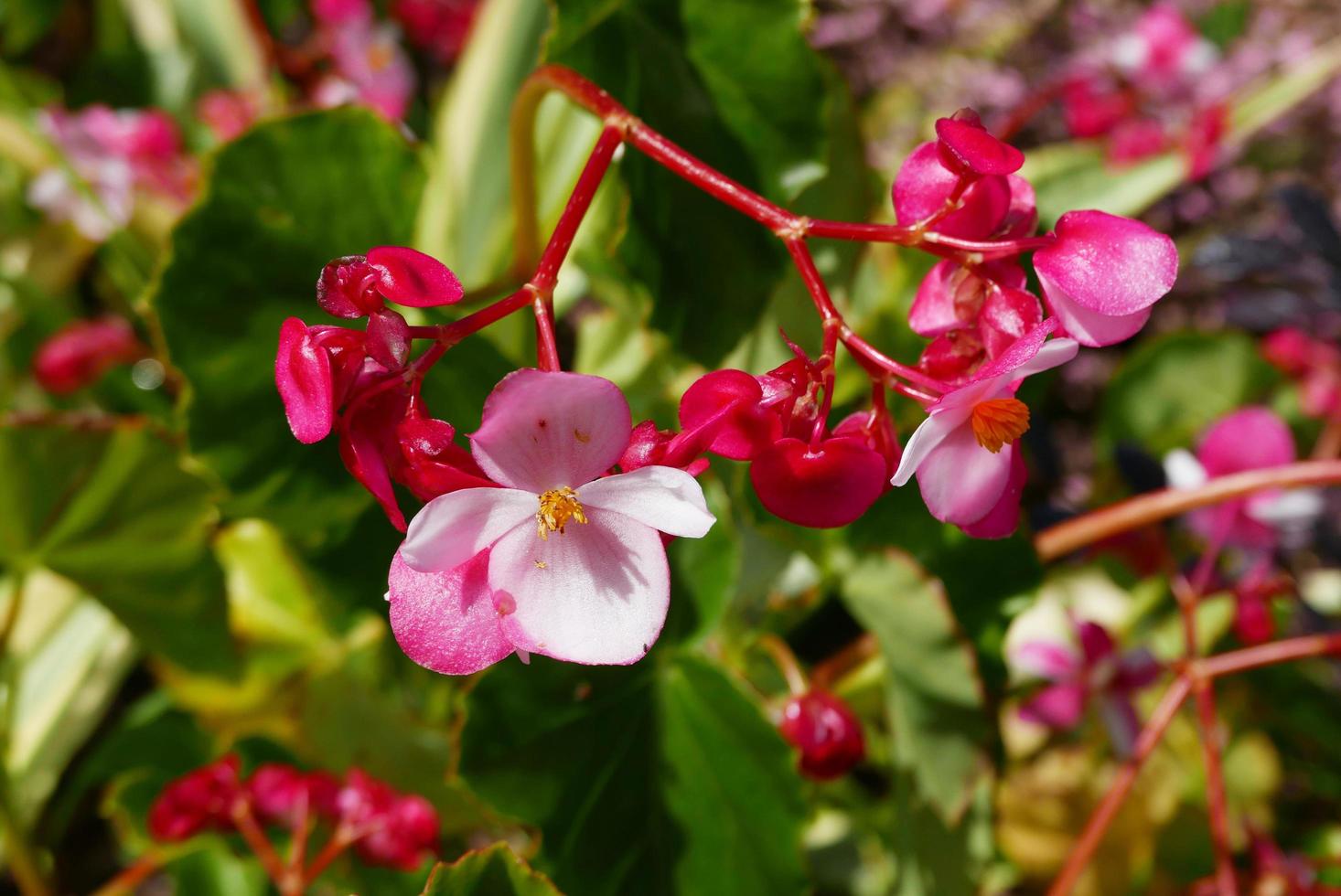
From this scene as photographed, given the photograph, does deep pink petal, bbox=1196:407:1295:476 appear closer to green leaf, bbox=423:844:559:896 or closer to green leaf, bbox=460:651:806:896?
green leaf, bbox=460:651:806:896

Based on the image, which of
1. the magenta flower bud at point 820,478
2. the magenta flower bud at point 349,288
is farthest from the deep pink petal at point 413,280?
the magenta flower bud at point 820,478

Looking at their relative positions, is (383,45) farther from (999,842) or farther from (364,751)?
(999,842)

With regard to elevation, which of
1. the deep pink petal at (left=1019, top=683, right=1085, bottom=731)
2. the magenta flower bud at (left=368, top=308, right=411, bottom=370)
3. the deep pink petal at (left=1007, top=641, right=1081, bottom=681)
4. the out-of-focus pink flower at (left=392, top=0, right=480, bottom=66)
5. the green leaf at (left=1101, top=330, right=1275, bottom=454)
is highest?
A: the magenta flower bud at (left=368, top=308, right=411, bottom=370)

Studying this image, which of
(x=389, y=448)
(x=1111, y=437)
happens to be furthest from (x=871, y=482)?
(x=1111, y=437)

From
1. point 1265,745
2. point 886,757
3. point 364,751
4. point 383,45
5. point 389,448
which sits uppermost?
point 389,448

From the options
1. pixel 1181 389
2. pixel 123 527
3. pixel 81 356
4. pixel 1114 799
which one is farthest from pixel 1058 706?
pixel 81 356

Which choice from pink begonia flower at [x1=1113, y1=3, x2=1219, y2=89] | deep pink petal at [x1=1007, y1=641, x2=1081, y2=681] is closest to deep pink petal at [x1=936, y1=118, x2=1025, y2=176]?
deep pink petal at [x1=1007, y1=641, x2=1081, y2=681]

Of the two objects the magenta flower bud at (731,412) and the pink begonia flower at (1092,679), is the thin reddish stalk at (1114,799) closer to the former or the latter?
the pink begonia flower at (1092,679)
